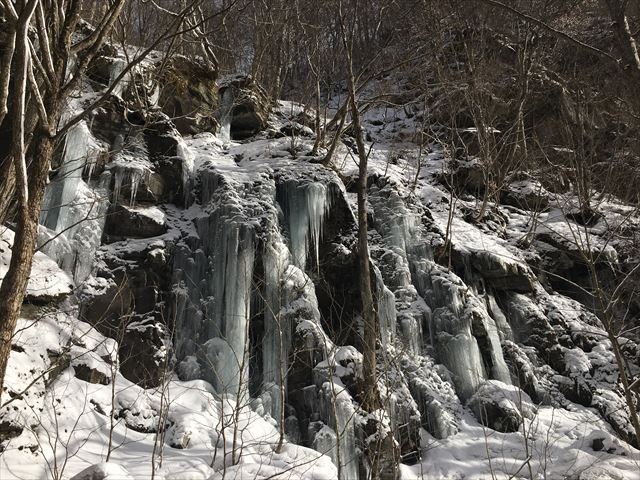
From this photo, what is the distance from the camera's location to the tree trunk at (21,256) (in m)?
2.79

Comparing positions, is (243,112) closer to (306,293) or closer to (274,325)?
(306,293)

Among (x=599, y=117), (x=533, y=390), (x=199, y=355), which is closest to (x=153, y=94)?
(x=199, y=355)

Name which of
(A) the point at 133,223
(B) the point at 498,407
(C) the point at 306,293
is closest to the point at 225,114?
(A) the point at 133,223

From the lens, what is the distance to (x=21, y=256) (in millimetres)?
2914

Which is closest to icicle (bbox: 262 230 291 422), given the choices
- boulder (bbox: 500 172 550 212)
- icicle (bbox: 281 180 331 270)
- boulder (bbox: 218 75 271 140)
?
icicle (bbox: 281 180 331 270)

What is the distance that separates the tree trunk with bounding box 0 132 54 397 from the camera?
2.79 metres

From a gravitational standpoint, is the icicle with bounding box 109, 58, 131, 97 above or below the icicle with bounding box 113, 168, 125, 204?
above

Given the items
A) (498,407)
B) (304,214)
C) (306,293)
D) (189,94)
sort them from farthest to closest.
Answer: (189,94) < (304,214) < (306,293) < (498,407)

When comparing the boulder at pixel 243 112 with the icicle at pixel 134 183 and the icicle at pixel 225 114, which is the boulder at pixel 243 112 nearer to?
the icicle at pixel 225 114

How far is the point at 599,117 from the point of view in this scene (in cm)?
1443

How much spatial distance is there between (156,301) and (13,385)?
2964 millimetres

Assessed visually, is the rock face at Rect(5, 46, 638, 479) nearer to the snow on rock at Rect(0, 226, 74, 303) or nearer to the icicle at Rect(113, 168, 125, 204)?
the icicle at Rect(113, 168, 125, 204)

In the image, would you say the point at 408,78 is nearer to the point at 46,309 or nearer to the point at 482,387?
the point at 482,387

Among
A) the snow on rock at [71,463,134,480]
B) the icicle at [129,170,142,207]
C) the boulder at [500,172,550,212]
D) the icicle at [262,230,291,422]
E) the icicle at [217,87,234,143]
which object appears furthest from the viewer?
the boulder at [500,172,550,212]
